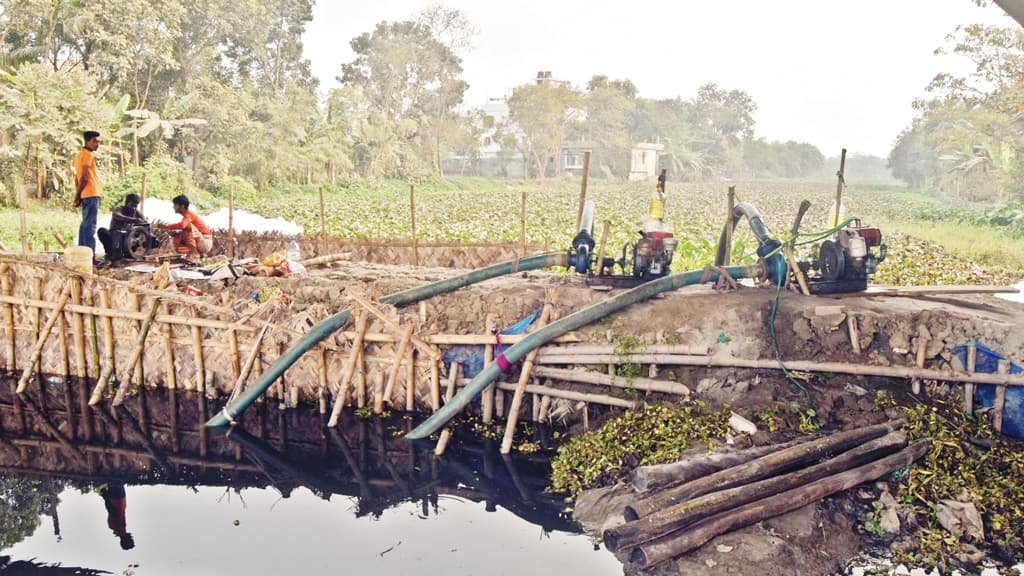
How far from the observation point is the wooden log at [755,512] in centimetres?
528

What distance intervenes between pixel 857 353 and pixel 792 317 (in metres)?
0.72

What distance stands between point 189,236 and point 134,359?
2461 millimetres

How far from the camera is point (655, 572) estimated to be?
5.35 metres

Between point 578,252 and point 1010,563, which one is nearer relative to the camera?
point 1010,563

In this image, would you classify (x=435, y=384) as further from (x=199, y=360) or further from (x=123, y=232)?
(x=123, y=232)

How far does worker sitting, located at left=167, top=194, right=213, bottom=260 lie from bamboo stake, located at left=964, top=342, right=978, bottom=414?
1004cm

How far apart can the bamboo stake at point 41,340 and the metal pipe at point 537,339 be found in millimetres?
5179

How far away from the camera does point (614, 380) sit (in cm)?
751

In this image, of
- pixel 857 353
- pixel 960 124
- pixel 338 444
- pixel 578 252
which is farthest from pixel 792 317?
pixel 960 124

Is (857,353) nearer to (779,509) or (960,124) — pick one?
(779,509)

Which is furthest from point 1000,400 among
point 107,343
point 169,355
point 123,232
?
point 123,232

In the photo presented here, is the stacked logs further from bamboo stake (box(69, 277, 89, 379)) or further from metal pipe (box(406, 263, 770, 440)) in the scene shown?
bamboo stake (box(69, 277, 89, 379))

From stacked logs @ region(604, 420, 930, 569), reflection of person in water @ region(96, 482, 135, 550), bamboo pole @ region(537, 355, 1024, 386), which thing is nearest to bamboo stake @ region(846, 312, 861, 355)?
bamboo pole @ region(537, 355, 1024, 386)

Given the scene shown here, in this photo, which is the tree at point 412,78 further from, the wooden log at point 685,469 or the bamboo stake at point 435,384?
the wooden log at point 685,469
